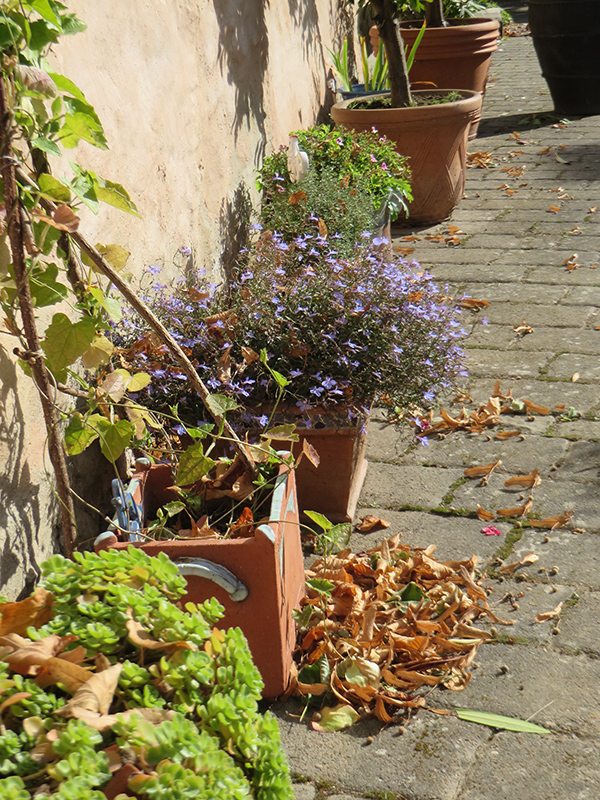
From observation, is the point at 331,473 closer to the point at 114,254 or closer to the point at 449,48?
the point at 114,254

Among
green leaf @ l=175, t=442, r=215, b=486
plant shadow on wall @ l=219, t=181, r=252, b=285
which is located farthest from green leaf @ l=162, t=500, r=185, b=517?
plant shadow on wall @ l=219, t=181, r=252, b=285

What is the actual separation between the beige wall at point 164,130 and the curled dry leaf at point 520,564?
4.46 feet

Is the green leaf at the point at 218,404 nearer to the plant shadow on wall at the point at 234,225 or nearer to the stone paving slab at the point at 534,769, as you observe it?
the stone paving slab at the point at 534,769

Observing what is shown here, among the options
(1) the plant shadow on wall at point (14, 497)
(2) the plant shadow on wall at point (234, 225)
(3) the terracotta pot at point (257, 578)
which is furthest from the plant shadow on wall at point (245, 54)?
(3) the terracotta pot at point (257, 578)

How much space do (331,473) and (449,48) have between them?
5364 millimetres

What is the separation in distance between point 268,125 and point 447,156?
1.53 metres

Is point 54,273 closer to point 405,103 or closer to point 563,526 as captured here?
point 563,526

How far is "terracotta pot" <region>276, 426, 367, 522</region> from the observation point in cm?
345

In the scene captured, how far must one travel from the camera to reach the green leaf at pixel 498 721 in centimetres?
256

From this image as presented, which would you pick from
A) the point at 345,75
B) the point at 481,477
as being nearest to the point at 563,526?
the point at 481,477

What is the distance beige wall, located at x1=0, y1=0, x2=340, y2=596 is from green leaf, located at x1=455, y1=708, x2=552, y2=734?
1.18 meters

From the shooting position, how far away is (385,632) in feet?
9.41

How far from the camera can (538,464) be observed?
3824 millimetres

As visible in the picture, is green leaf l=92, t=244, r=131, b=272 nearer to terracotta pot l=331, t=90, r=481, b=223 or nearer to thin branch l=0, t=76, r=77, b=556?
thin branch l=0, t=76, r=77, b=556
